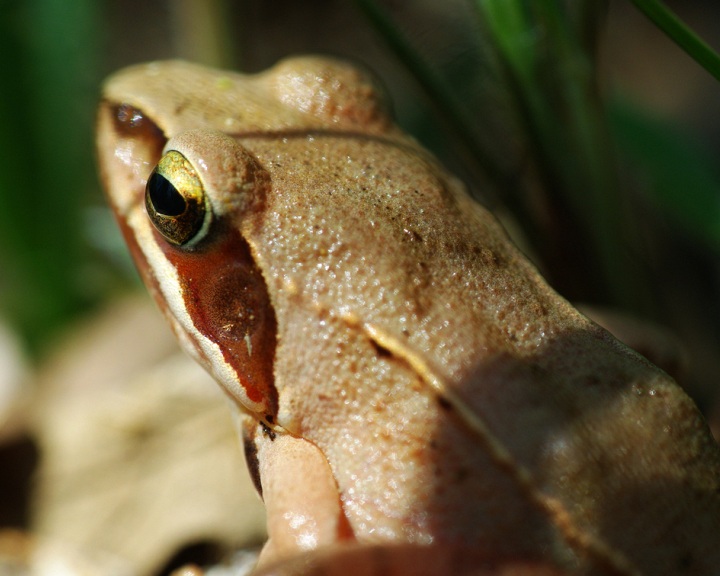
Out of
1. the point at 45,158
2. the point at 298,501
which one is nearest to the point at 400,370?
the point at 298,501

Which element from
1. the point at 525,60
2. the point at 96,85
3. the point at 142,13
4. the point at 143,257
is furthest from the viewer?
the point at 142,13

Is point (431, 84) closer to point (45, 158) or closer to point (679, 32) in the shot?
point (679, 32)

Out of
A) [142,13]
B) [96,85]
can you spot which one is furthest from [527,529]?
[142,13]

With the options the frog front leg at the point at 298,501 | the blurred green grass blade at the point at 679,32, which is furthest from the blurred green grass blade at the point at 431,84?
the frog front leg at the point at 298,501

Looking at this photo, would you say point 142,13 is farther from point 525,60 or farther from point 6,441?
point 525,60

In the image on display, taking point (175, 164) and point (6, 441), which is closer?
point (175, 164)

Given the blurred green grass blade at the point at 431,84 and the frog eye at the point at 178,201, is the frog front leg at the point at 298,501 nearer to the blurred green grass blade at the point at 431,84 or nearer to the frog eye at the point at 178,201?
the frog eye at the point at 178,201
